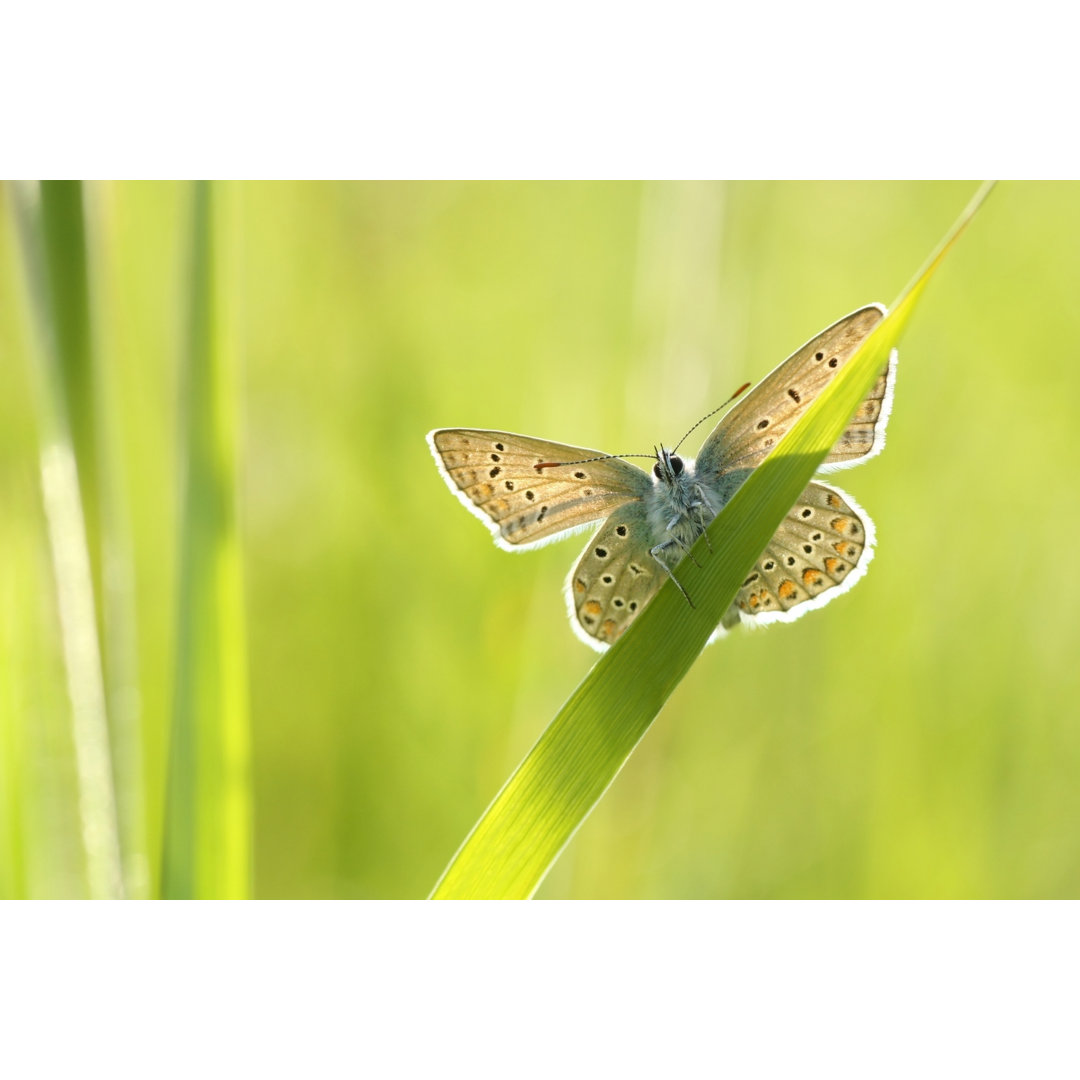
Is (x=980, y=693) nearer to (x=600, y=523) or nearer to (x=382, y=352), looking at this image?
(x=600, y=523)

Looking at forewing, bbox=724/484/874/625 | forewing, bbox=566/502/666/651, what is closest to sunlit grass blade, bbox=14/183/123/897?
forewing, bbox=566/502/666/651

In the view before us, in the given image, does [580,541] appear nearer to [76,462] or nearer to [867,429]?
[867,429]

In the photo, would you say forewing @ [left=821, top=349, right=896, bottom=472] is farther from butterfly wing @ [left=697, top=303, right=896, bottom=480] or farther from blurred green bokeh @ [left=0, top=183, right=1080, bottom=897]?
blurred green bokeh @ [left=0, top=183, right=1080, bottom=897]

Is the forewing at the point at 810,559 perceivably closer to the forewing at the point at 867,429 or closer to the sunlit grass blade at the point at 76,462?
the forewing at the point at 867,429

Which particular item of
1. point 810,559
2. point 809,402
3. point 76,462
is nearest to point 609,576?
point 810,559

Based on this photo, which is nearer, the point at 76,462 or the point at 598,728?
the point at 598,728
